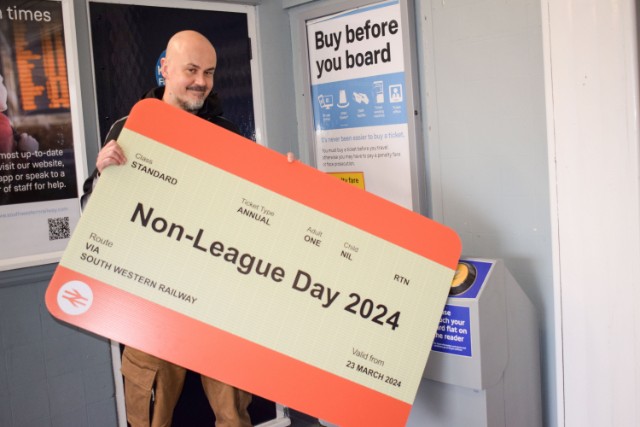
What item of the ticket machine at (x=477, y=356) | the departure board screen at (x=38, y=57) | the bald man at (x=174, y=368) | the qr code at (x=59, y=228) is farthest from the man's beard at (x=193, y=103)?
the ticket machine at (x=477, y=356)

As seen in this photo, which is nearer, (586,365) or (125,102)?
(586,365)

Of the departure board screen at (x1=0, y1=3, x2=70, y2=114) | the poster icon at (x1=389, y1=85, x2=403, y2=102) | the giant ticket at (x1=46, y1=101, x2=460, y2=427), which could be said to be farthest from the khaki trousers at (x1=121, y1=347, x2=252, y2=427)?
the poster icon at (x1=389, y1=85, x2=403, y2=102)

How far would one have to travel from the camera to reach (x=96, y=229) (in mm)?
2133

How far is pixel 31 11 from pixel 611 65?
7.62 feet

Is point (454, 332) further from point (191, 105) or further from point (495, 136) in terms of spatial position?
point (191, 105)

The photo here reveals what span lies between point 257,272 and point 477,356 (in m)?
0.79

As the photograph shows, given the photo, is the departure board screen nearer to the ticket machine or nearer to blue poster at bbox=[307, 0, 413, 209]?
blue poster at bbox=[307, 0, 413, 209]

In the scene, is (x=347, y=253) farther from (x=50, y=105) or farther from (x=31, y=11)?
(x=31, y=11)

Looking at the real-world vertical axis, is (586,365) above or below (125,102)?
below

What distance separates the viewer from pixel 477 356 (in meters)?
2.33

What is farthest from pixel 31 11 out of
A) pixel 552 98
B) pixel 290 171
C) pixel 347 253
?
pixel 552 98

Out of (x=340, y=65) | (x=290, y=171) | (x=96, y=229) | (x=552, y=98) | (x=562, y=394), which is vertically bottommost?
(x=562, y=394)

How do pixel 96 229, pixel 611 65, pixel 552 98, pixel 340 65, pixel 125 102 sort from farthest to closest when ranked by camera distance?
pixel 340 65
pixel 125 102
pixel 552 98
pixel 611 65
pixel 96 229

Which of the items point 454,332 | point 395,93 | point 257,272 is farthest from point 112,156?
point 395,93
